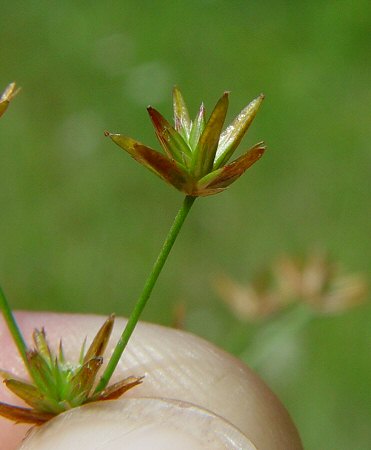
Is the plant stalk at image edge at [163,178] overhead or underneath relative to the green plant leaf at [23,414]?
overhead

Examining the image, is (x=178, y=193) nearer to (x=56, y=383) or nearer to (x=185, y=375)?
(x=185, y=375)

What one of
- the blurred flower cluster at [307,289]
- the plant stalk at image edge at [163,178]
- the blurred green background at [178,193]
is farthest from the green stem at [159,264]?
the blurred green background at [178,193]

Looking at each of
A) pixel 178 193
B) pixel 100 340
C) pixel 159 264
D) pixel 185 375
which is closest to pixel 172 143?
pixel 159 264

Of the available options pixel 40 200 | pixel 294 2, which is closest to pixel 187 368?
pixel 40 200

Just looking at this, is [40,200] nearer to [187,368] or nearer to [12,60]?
[12,60]

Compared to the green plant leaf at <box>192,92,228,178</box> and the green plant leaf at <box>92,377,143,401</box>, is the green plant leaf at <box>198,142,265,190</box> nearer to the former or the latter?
the green plant leaf at <box>192,92,228,178</box>

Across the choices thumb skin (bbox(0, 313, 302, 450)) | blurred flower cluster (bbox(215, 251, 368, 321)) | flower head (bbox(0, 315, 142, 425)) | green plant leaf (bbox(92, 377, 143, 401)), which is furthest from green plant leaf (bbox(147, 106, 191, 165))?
blurred flower cluster (bbox(215, 251, 368, 321))

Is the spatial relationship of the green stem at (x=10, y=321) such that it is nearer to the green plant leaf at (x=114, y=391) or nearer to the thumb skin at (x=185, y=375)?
the green plant leaf at (x=114, y=391)
